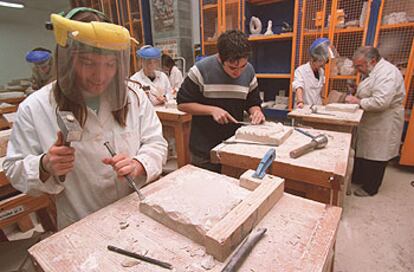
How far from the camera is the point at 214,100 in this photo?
168 centimetres

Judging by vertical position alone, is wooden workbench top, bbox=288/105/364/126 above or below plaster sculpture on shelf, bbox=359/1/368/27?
below

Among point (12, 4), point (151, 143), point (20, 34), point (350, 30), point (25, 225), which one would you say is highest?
point (12, 4)

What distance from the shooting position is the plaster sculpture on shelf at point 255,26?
3.75m

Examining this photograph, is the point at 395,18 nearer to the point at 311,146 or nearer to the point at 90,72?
the point at 311,146

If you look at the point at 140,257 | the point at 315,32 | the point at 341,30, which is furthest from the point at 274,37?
the point at 140,257

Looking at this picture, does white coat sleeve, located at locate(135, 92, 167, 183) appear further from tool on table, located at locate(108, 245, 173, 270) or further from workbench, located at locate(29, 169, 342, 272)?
tool on table, located at locate(108, 245, 173, 270)

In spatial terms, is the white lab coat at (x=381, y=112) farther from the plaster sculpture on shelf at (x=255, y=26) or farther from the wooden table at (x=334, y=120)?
the plaster sculpture on shelf at (x=255, y=26)

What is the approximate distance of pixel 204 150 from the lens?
5.62 feet

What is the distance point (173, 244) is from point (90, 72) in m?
0.57

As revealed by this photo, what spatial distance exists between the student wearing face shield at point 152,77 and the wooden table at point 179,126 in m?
0.39

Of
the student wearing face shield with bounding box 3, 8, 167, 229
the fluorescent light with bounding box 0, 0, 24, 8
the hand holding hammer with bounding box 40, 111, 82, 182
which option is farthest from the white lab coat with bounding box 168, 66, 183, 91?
the fluorescent light with bounding box 0, 0, 24, 8

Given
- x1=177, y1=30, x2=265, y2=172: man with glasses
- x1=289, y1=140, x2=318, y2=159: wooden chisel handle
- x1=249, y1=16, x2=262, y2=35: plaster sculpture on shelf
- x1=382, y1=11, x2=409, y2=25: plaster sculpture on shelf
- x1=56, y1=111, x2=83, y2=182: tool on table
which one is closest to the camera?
x1=56, y1=111, x2=83, y2=182: tool on table

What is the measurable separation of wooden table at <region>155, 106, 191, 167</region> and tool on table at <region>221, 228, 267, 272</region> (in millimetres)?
2019

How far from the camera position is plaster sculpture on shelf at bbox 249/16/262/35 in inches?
147
